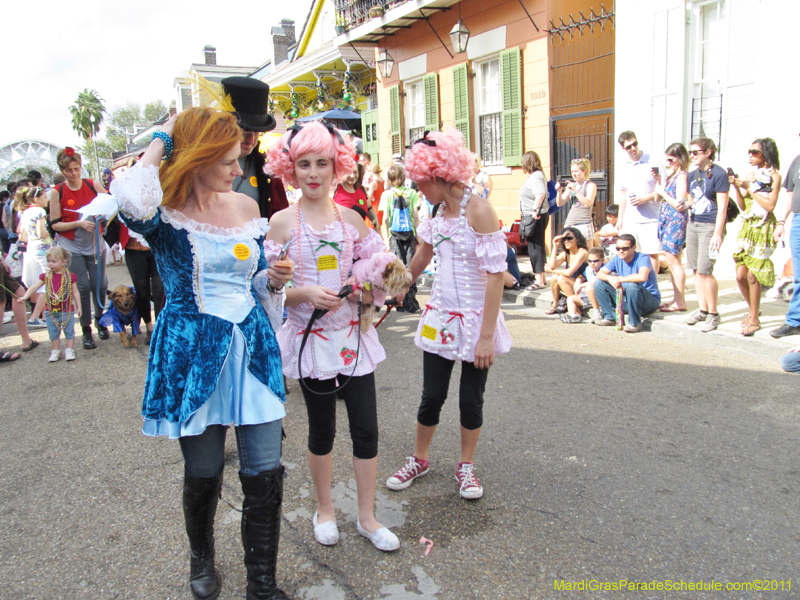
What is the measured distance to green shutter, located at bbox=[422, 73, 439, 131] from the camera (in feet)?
43.8

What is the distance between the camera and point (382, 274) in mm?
2596

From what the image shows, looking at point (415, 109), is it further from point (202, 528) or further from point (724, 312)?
point (202, 528)

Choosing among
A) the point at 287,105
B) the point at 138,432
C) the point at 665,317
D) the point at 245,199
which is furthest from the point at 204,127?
the point at 287,105

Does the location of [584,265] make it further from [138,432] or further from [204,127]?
[204,127]

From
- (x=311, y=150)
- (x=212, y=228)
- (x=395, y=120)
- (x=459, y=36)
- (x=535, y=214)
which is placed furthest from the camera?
(x=395, y=120)

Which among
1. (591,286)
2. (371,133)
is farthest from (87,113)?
(591,286)

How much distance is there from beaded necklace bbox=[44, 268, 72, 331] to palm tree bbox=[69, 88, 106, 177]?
71.2 m

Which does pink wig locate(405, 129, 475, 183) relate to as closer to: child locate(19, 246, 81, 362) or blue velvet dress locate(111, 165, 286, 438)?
blue velvet dress locate(111, 165, 286, 438)

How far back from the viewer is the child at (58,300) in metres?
6.35

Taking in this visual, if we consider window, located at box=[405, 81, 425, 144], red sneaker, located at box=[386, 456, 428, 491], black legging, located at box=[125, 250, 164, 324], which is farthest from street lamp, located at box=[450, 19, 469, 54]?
red sneaker, located at box=[386, 456, 428, 491]

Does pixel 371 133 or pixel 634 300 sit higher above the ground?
pixel 371 133

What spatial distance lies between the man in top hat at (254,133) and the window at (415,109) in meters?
11.2

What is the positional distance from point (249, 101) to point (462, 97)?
32.9 ft

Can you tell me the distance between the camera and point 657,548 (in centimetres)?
262
